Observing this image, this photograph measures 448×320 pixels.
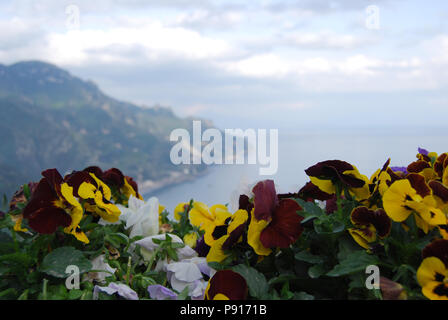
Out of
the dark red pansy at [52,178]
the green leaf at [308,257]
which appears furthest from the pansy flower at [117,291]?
the green leaf at [308,257]


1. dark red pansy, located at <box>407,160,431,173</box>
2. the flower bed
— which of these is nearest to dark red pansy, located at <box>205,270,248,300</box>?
the flower bed

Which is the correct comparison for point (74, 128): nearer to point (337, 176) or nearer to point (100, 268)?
point (100, 268)

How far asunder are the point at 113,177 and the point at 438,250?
812 mm

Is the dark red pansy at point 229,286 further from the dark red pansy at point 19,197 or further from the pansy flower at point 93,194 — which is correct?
the dark red pansy at point 19,197

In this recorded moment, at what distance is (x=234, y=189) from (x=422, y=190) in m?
0.48

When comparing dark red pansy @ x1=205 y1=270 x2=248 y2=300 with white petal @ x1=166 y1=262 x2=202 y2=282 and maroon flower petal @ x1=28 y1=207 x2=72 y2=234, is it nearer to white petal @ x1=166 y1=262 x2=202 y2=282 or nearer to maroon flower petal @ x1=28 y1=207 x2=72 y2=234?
white petal @ x1=166 y1=262 x2=202 y2=282

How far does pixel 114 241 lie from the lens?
2.86 feet

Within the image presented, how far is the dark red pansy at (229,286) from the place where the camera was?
0.66 m

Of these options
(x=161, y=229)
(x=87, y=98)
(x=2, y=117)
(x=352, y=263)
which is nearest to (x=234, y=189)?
(x=161, y=229)

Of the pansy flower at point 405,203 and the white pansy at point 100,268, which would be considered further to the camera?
the white pansy at point 100,268

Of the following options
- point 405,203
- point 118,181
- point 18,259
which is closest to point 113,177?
point 118,181

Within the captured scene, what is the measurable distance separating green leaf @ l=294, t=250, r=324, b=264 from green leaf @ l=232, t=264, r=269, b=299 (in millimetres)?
74

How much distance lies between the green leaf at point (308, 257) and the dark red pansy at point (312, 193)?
0.67 ft

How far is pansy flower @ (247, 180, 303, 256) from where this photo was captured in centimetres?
71
